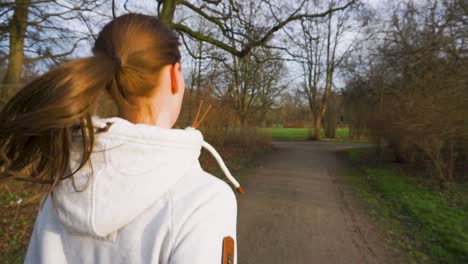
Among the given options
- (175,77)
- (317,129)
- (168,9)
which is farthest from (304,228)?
(317,129)

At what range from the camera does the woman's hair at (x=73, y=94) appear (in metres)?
0.85

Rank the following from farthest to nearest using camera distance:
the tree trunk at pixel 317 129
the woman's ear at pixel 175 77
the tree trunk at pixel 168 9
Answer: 1. the tree trunk at pixel 317 129
2. the tree trunk at pixel 168 9
3. the woman's ear at pixel 175 77

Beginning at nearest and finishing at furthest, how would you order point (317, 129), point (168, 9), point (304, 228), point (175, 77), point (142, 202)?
point (142, 202), point (175, 77), point (304, 228), point (168, 9), point (317, 129)

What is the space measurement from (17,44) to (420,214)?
28.6 feet

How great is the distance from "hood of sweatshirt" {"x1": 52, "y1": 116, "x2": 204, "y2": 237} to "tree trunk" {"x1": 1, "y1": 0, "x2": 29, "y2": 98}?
6.01 metres

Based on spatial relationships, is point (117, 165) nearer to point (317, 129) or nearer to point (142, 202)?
point (142, 202)

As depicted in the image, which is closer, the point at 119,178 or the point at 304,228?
the point at 119,178

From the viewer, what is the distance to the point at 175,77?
995mm

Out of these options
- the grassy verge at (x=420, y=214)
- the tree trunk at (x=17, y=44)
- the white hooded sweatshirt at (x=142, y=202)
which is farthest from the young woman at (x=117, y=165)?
the tree trunk at (x=17, y=44)

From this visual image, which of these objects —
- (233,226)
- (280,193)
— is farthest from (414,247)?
(233,226)

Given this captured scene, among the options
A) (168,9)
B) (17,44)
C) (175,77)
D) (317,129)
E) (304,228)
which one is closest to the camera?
(175,77)

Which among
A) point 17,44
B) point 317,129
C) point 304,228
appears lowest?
point 304,228

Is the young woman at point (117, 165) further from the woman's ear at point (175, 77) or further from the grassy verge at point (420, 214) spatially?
the grassy verge at point (420, 214)

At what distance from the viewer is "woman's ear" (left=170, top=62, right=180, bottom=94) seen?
3.25ft
